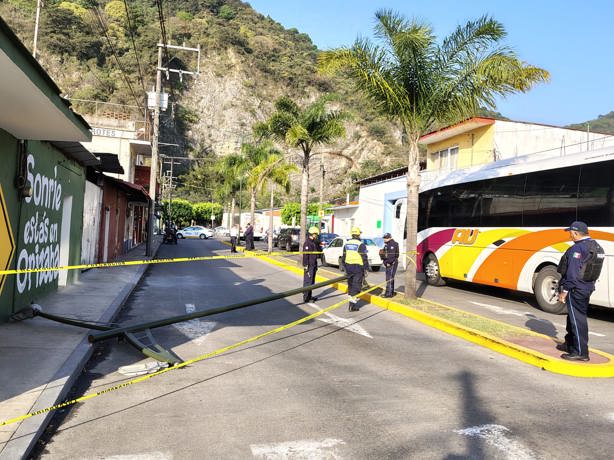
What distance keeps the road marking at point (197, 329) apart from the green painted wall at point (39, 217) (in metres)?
2.69

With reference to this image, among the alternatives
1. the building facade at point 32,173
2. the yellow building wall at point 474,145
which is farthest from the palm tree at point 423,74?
the yellow building wall at point 474,145

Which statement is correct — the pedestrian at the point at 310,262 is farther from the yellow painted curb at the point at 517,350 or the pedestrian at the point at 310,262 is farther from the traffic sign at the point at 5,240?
the traffic sign at the point at 5,240

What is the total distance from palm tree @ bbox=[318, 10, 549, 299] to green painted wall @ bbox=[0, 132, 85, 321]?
637 cm

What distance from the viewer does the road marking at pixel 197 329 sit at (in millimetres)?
8070

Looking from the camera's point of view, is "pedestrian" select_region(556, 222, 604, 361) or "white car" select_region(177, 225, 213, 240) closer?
"pedestrian" select_region(556, 222, 604, 361)

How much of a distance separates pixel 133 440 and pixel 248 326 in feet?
16.3

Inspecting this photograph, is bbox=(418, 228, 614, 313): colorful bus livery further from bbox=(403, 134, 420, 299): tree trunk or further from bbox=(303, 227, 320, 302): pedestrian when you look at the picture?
bbox=(303, 227, 320, 302): pedestrian

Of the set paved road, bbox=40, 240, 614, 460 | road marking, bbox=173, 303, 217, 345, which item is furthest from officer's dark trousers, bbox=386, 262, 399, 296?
road marking, bbox=173, 303, 217, 345

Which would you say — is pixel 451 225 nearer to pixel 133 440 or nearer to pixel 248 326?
pixel 248 326

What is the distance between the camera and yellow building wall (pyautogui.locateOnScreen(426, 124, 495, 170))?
29.1m

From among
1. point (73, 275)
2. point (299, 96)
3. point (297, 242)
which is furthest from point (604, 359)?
point (299, 96)

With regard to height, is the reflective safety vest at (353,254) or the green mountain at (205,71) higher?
the green mountain at (205,71)

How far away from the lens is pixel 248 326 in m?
9.12

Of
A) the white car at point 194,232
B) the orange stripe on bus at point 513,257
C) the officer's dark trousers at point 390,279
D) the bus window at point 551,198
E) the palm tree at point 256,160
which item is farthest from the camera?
the white car at point 194,232
